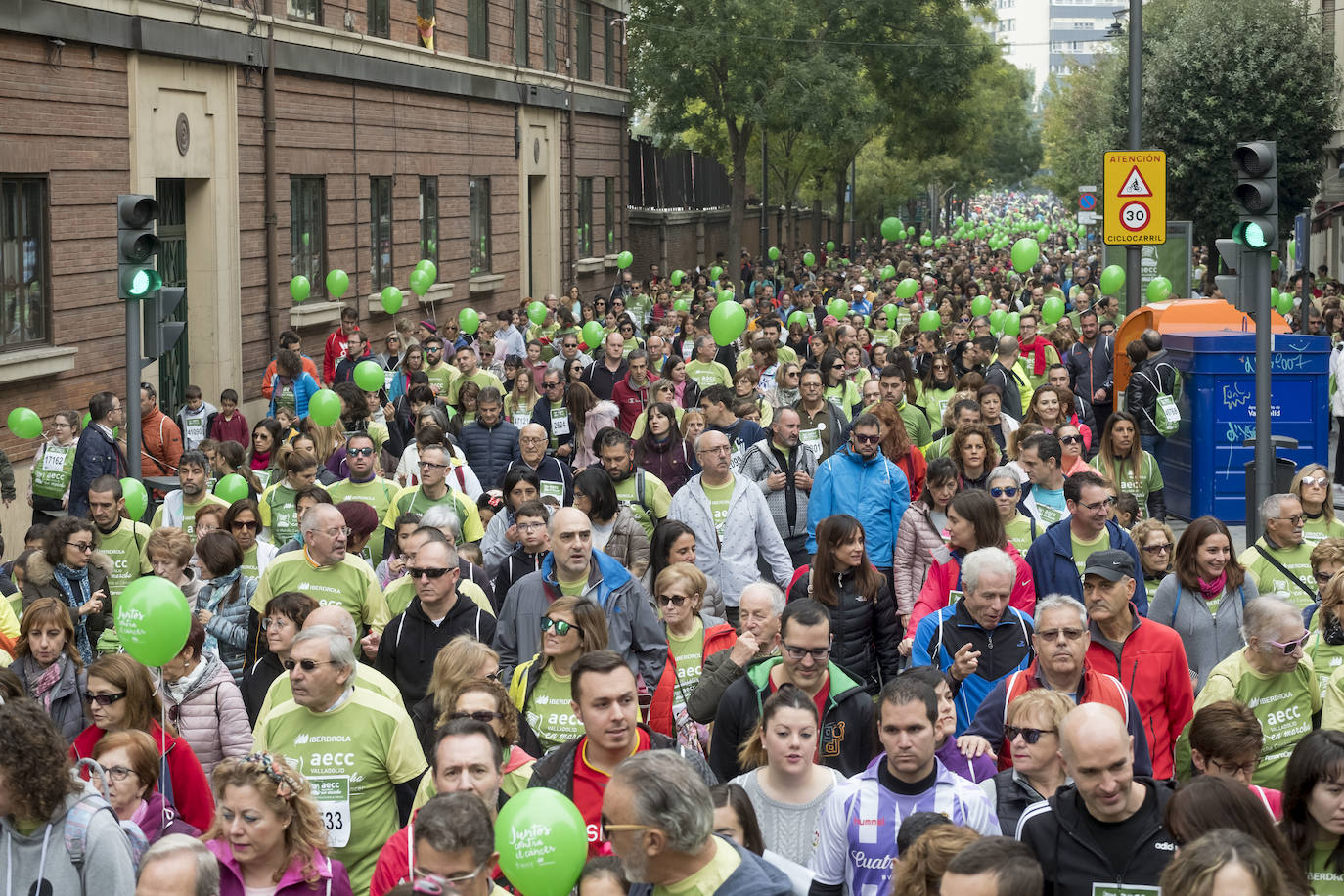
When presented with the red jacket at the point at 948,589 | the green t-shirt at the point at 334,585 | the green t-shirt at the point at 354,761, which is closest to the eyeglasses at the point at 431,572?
the green t-shirt at the point at 334,585

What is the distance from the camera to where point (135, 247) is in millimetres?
12219

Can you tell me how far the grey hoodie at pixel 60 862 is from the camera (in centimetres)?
523

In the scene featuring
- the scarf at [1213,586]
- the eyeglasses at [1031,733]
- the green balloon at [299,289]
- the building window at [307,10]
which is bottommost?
the eyeglasses at [1031,733]

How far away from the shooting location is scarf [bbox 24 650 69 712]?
292 inches

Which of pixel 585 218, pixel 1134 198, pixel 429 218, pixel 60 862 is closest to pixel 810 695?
pixel 60 862

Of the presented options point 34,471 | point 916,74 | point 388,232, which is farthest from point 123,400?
point 916,74

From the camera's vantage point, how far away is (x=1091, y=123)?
59.7 meters

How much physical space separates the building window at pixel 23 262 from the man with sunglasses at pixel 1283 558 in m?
11.6

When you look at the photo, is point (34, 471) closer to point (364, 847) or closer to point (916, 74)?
point (364, 847)

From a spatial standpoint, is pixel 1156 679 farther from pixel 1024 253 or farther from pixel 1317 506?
pixel 1024 253

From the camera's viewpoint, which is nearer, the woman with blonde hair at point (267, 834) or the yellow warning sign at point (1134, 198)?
the woman with blonde hair at point (267, 834)

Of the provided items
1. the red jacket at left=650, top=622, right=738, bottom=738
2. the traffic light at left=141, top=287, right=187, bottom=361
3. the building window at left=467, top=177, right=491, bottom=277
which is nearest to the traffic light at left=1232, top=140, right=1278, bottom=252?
the red jacket at left=650, top=622, right=738, bottom=738

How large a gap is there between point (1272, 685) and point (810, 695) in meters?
1.83

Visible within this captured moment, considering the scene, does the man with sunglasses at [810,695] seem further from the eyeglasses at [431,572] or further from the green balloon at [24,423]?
the green balloon at [24,423]
